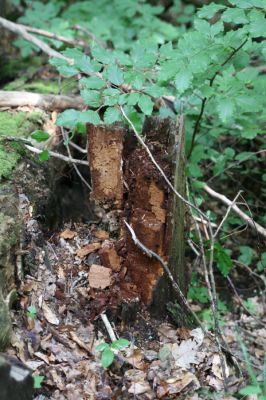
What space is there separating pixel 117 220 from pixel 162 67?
1.10m

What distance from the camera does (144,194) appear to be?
129 inches

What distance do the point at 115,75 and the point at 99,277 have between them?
4.52 ft

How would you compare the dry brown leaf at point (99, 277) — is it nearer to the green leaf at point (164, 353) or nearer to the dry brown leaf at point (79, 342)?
the dry brown leaf at point (79, 342)

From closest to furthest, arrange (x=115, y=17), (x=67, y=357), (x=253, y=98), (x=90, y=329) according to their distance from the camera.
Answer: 1. (x=67, y=357)
2. (x=90, y=329)
3. (x=253, y=98)
4. (x=115, y=17)

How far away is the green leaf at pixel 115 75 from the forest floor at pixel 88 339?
3.40 ft

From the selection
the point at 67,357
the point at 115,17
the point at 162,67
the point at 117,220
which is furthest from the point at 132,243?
the point at 115,17

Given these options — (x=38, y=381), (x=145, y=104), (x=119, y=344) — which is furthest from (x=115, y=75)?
(x=38, y=381)

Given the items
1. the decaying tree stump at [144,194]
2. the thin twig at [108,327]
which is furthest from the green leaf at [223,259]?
the thin twig at [108,327]

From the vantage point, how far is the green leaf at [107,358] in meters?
2.83

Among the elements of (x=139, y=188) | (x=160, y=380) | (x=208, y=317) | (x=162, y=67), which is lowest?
(x=208, y=317)

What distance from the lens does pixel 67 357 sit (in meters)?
3.00

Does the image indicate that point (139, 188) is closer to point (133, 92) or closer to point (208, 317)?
point (133, 92)

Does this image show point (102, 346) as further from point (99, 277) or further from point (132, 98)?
point (132, 98)

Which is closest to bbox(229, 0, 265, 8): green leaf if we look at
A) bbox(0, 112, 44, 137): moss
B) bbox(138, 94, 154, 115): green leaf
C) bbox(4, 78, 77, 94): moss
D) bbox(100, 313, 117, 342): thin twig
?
bbox(138, 94, 154, 115): green leaf
